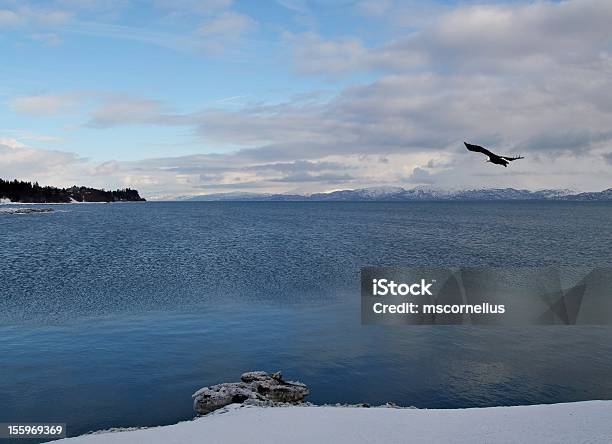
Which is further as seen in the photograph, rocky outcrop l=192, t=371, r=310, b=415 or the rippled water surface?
the rippled water surface

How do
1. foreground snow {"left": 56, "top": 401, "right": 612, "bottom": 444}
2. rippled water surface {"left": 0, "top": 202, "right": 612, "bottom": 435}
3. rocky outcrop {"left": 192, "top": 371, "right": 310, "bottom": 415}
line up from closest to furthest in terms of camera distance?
foreground snow {"left": 56, "top": 401, "right": 612, "bottom": 444}
rocky outcrop {"left": 192, "top": 371, "right": 310, "bottom": 415}
rippled water surface {"left": 0, "top": 202, "right": 612, "bottom": 435}

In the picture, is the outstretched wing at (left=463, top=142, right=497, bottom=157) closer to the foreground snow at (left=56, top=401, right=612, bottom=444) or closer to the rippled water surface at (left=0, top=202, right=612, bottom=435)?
the foreground snow at (left=56, top=401, right=612, bottom=444)

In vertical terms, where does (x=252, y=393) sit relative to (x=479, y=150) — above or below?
below

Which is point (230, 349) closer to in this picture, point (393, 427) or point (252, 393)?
point (252, 393)

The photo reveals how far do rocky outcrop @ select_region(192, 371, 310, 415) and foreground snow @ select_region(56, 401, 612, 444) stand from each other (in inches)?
93.2

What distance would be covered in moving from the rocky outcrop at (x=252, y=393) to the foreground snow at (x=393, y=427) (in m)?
2.37

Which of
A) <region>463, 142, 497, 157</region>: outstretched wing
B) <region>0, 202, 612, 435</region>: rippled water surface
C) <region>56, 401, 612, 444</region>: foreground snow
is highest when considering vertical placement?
<region>463, 142, 497, 157</region>: outstretched wing

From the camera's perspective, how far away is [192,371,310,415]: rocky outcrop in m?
17.3

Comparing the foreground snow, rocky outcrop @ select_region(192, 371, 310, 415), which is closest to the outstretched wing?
the foreground snow

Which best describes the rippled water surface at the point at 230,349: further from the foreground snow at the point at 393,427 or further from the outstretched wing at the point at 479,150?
the outstretched wing at the point at 479,150

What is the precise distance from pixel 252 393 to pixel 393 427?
6.50 metres

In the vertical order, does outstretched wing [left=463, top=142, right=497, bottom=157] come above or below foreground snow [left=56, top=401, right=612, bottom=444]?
above

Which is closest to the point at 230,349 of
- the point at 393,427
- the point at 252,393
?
the point at 252,393

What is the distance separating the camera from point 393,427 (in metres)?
12.8
